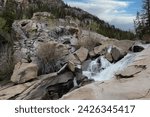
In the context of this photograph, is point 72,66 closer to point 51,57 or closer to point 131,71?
point 51,57

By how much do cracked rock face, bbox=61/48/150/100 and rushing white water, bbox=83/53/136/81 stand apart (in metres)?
3.38

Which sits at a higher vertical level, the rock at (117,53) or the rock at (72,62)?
the rock at (117,53)

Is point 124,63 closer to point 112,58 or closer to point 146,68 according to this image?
point 112,58

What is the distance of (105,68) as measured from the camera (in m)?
23.1

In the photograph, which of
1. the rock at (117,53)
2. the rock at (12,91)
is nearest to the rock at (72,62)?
the rock at (117,53)

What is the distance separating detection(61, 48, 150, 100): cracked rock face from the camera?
44.1 feet

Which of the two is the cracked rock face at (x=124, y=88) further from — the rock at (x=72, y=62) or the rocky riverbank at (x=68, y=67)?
the rock at (x=72, y=62)

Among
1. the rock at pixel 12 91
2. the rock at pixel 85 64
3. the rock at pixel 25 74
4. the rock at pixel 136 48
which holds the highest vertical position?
the rock at pixel 136 48

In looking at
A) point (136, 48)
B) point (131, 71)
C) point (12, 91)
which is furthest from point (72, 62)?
point (131, 71)

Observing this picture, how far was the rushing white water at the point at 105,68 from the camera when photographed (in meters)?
22.0

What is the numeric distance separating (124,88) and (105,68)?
862cm

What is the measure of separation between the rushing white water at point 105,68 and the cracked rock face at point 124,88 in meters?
Result: 3.38

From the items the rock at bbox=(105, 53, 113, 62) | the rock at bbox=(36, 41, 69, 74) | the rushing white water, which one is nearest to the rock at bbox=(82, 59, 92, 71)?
the rushing white water

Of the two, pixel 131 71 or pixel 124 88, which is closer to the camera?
pixel 124 88
